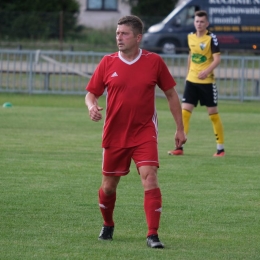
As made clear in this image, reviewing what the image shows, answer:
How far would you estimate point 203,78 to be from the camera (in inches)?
484

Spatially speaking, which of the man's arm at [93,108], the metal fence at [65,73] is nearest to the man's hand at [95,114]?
the man's arm at [93,108]

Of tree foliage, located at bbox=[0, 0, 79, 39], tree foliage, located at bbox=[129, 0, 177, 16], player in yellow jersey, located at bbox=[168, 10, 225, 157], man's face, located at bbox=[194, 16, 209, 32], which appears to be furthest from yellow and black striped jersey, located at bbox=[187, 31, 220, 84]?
tree foliage, located at bbox=[129, 0, 177, 16]

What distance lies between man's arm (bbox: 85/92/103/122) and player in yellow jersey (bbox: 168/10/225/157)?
5.61m

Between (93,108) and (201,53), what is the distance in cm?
624

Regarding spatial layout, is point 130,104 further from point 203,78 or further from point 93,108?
point 203,78

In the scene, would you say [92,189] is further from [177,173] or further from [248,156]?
[248,156]

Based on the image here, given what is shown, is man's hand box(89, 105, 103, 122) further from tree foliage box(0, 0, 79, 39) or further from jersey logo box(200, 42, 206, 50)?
tree foliage box(0, 0, 79, 39)

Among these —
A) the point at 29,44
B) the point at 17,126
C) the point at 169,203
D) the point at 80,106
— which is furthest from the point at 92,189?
the point at 29,44

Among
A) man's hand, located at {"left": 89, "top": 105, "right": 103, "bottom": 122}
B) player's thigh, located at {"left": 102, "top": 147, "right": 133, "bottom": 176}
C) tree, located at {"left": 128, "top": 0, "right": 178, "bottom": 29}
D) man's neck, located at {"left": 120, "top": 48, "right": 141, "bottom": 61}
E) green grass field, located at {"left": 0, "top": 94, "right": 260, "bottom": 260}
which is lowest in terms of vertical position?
green grass field, located at {"left": 0, "top": 94, "right": 260, "bottom": 260}

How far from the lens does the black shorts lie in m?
12.5

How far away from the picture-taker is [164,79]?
264 inches

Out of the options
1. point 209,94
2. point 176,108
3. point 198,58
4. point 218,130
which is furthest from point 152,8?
point 176,108

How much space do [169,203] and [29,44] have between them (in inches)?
1005

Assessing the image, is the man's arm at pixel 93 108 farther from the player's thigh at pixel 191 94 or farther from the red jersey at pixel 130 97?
the player's thigh at pixel 191 94
